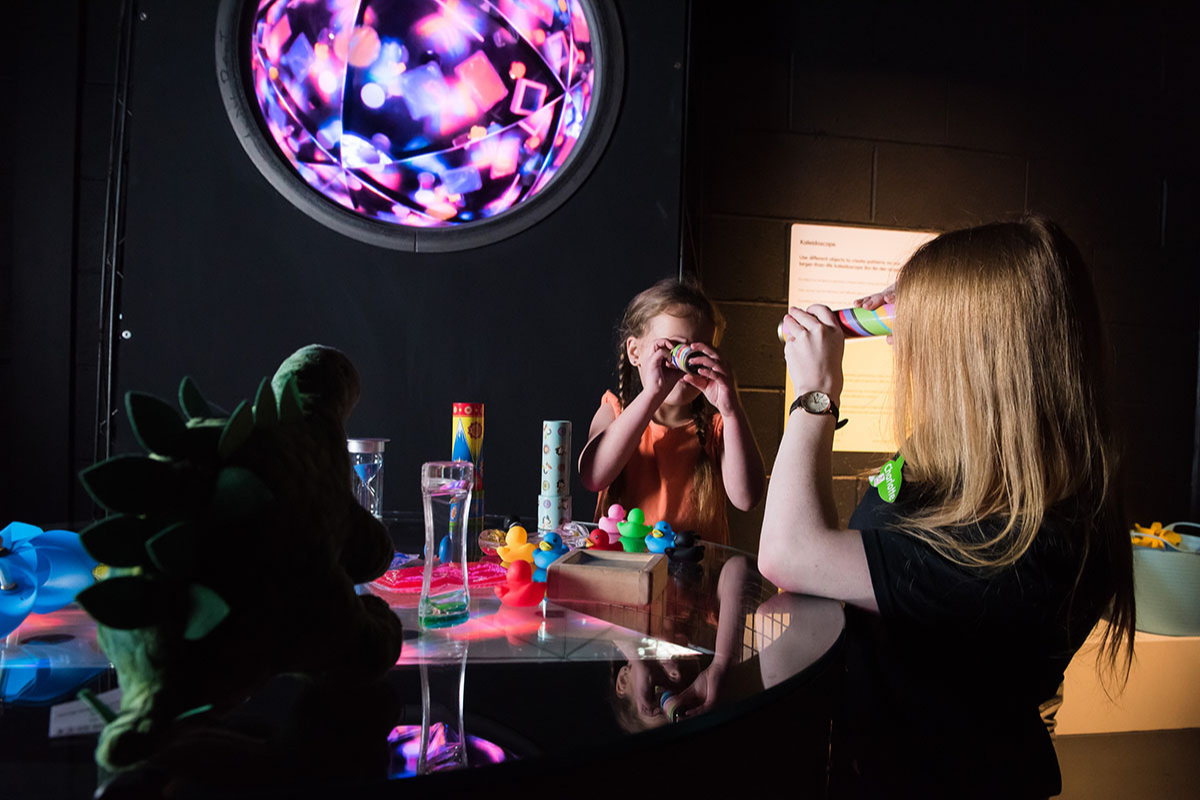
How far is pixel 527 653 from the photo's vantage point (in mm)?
628

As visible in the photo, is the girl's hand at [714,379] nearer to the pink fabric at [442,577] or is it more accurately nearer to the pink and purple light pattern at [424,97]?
the pink and purple light pattern at [424,97]

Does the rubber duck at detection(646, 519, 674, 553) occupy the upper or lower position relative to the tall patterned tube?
lower

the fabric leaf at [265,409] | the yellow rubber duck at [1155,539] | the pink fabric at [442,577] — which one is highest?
the fabric leaf at [265,409]

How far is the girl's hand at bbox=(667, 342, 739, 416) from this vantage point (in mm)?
1569

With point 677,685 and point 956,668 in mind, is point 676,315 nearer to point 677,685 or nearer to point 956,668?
point 956,668

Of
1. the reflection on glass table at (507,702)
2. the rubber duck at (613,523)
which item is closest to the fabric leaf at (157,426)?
the reflection on glass table at (507,702)

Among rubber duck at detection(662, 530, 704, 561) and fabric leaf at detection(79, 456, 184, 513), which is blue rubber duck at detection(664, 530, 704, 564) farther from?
fabric leaf at detection(79, 456, 184, 513)

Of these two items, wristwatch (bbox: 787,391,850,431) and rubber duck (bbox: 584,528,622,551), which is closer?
wristwatch (bbox: 787,391,850,431)

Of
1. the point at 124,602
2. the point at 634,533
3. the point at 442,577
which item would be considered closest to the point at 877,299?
the point at 634,533

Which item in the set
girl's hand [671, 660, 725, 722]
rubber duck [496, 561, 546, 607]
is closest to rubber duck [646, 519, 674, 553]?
rubber duck [496, 561, 546, 607]

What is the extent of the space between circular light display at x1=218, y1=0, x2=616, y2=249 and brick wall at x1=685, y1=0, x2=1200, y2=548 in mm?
422

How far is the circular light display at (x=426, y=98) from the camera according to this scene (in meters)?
1.70

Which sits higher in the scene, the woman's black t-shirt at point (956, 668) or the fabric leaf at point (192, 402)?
the fabric leaf at point (192, 402)

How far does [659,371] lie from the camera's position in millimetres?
1615
